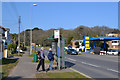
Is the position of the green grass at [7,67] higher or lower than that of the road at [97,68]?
higher

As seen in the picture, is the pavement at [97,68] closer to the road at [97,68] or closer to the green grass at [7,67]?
the road at [97,68]

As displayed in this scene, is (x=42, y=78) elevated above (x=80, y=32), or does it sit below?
below

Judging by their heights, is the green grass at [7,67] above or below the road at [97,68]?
above

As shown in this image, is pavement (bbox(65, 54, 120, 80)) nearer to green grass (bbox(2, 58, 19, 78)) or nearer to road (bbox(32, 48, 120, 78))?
road (bbox(32, 48, 120, 78))

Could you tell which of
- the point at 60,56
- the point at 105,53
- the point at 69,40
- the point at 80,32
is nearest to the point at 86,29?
the point at 80,32

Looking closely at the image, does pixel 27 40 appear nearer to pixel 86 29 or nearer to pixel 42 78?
pixel 86 29

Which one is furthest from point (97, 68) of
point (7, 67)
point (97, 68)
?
point (7, 67)

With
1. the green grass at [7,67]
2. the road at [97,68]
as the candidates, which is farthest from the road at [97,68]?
the green grass at [7,67]

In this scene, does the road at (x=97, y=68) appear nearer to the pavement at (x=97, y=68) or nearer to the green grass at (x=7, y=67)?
the pavement at (x=97, y=68)

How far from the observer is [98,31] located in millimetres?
90375

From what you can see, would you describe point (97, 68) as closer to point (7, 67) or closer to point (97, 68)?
point (97, 68)

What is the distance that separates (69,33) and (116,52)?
50216 mm

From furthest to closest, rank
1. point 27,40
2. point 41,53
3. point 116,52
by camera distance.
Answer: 1. point 27,40
2. point 116,52
3. point 41,53

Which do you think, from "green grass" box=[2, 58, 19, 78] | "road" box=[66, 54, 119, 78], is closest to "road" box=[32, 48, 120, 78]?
"road" box=[66, 54, 119, 78]
